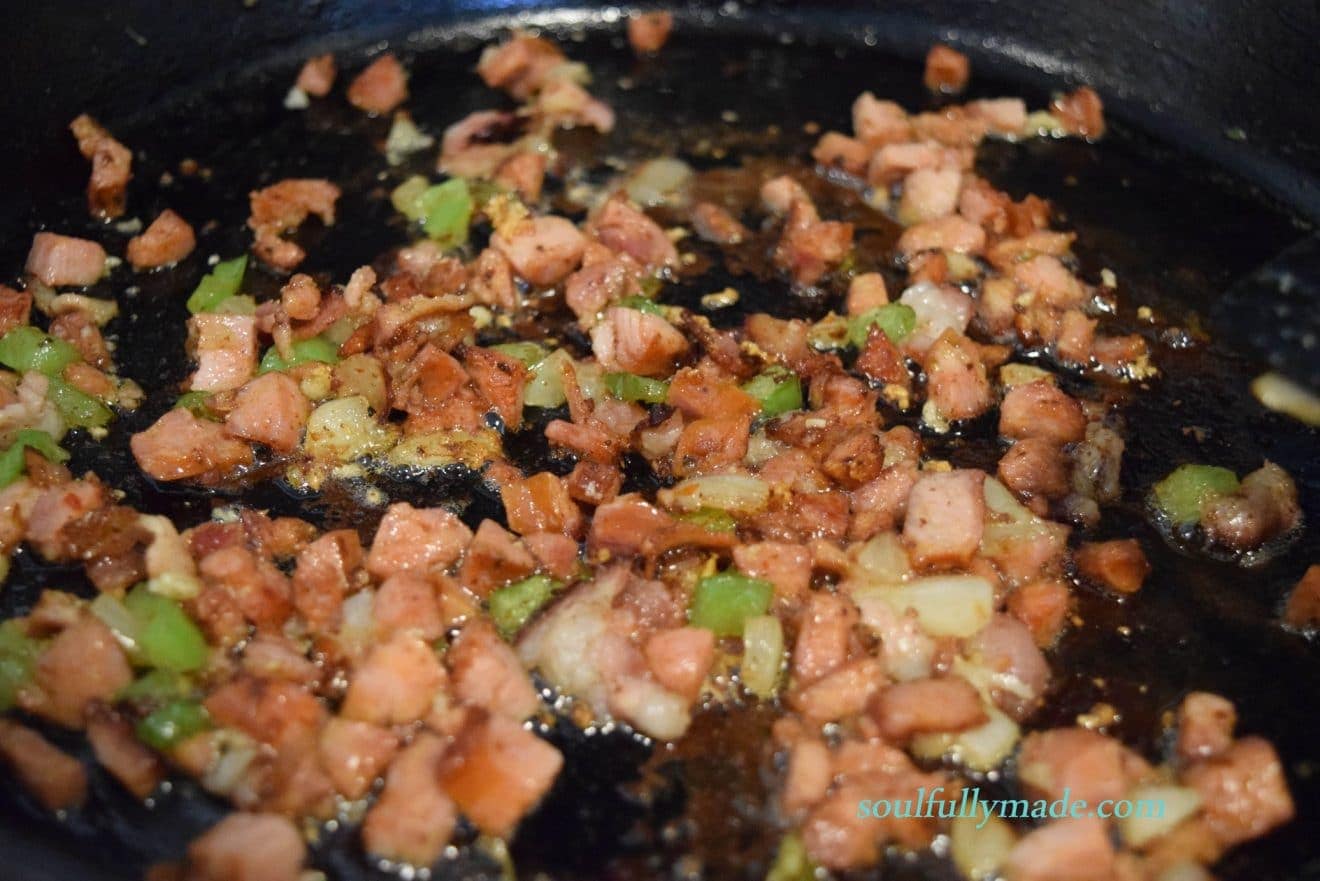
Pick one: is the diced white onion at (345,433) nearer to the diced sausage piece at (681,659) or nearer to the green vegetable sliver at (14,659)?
the green vegetable sliver at (14,659)

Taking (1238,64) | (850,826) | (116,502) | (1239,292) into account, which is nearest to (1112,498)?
(1239,292)

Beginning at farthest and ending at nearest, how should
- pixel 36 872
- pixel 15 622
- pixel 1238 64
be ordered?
pixel 1238 64 < pixel 15 622 < pixel 36 872

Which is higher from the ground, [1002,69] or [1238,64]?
[1238,64]

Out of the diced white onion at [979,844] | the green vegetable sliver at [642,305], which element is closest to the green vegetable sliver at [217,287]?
the green vegetable sliver at [642,305]

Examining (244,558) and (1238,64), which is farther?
(1238,64)

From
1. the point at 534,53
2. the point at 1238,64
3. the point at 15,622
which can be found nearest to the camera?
the point at 15,622

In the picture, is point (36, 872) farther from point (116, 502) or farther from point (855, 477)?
point (855, 477)

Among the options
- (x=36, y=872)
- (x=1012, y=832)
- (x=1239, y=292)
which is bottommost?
(x=36, y=872)

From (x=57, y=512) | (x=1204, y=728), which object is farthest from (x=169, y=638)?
(x=1204, y=728)
